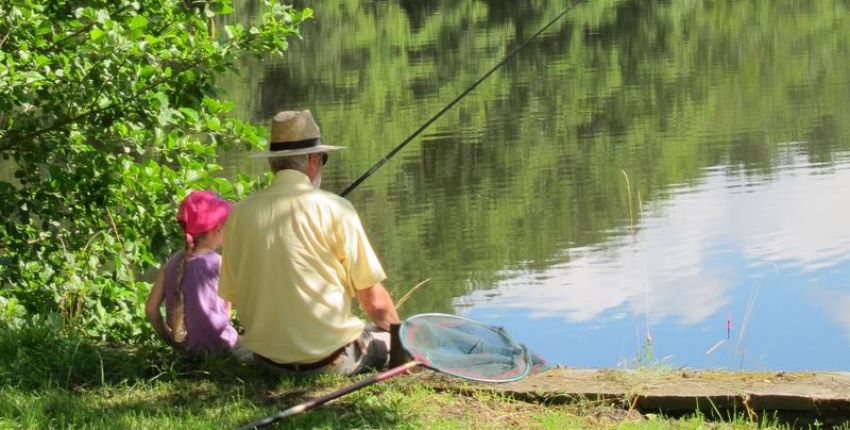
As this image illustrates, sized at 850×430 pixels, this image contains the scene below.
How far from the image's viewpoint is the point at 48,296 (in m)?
6.14

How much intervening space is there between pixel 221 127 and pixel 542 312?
450cm

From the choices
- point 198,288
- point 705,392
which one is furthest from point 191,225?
point 705,392

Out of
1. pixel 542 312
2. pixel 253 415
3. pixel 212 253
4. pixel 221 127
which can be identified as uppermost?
pixel 221 127

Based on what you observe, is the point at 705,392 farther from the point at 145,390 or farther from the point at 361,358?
the point at 145,390

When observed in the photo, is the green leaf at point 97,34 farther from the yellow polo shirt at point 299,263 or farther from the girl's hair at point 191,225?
the yellow polo shirt at point 299,263

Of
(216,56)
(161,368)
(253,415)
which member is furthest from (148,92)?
(253,415)

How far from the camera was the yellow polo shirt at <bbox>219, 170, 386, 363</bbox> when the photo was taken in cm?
446

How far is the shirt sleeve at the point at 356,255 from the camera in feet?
14.6

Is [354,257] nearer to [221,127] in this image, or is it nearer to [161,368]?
[161,368]

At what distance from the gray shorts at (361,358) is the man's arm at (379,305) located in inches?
4.2

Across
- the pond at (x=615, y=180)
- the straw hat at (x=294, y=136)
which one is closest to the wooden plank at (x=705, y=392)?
the pond at (x=615, y=180)

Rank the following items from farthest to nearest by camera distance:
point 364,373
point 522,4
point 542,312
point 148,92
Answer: point 522,4
point 542,312
point 148,92
point 364,373

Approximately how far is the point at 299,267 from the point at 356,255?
183 mm

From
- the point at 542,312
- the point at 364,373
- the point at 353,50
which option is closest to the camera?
the point at 364,373
